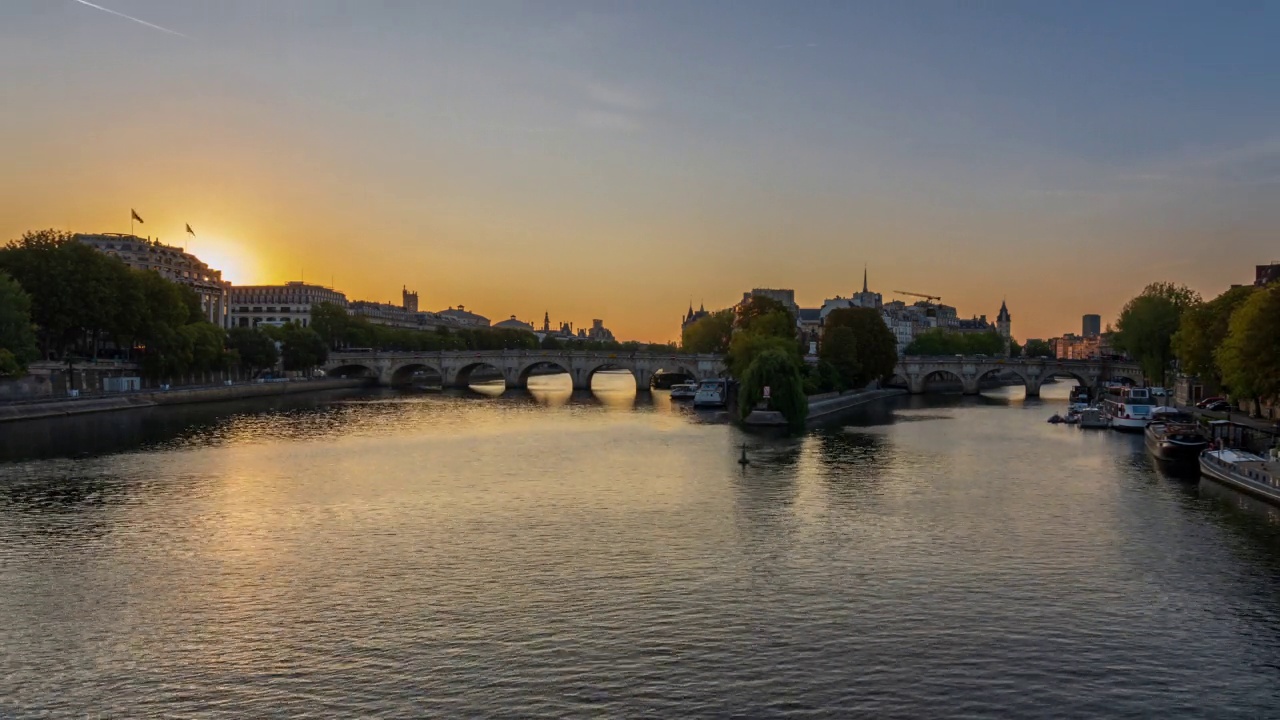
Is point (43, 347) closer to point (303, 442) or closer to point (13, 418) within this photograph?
point (13, 418)

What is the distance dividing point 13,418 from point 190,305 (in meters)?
50.0

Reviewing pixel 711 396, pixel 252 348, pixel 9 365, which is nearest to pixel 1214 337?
pixel 711 396

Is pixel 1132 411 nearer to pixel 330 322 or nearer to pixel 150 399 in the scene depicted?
pixel 150 399

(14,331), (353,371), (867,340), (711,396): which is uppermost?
(14,331)

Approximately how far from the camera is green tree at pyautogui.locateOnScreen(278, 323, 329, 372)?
14238 cm

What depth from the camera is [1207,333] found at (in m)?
82.1

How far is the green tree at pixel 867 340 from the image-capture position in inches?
4843

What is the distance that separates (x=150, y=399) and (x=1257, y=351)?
295 feet

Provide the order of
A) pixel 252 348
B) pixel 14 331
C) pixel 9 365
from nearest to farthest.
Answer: pixel 9 365
pixel 14 331
pixel 252 348

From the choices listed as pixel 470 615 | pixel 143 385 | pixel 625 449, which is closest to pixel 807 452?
pixel 625 449

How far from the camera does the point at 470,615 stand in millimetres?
26938

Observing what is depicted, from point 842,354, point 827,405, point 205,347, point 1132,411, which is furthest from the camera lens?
point 842,354

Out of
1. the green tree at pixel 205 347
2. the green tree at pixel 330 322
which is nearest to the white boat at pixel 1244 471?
the green tree at pixel 205 347

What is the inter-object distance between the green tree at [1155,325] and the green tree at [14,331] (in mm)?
103809
